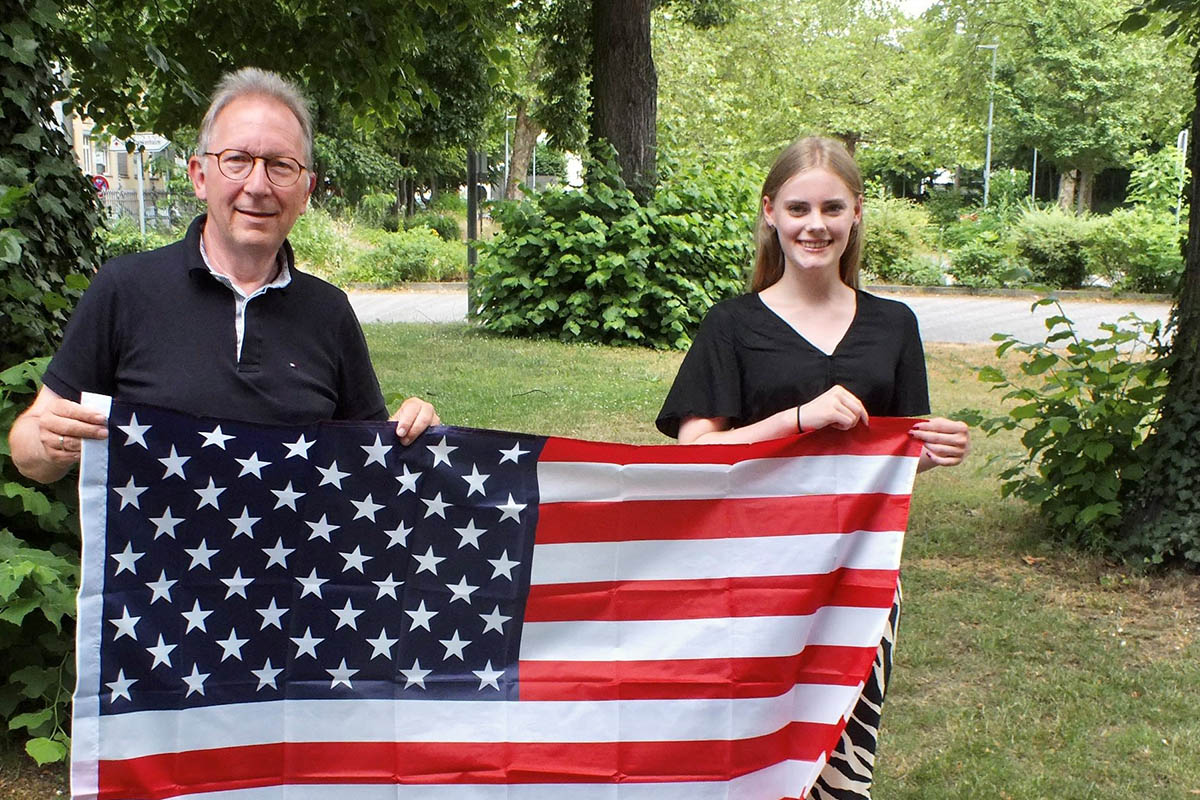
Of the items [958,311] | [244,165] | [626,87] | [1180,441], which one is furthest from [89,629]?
[958,311]

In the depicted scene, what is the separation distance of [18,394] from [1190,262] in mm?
5477

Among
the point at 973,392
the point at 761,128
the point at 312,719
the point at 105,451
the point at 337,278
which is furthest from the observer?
the point at 761,128

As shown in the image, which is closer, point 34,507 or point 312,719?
point 312,719

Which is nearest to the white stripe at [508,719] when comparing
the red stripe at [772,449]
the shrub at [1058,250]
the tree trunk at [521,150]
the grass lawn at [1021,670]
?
the red stripe at [772,449]

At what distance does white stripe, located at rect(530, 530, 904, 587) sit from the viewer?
3.05m

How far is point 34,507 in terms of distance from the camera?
4062mm

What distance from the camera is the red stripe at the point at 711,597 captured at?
304 cm

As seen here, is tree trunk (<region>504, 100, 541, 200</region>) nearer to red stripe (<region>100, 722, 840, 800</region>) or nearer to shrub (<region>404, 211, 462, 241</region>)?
shrub (<region>404, 211, 462, 241</region>)

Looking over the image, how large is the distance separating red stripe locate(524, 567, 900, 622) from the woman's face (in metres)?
0.79

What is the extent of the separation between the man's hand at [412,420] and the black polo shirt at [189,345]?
7.8 inches

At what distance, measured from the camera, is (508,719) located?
3004mm

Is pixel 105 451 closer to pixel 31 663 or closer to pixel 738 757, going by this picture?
pixel 738 757

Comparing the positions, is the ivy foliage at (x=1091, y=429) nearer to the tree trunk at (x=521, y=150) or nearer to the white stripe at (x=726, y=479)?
the white stripe at (x=726, y=479)

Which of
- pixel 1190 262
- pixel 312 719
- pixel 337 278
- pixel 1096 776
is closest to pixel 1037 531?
pixel 1190 262
